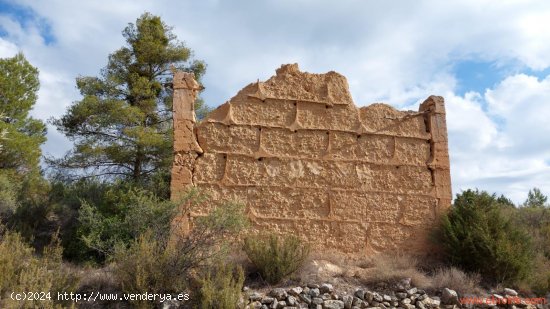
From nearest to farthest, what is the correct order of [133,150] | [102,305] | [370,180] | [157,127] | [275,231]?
[102,305] < [275,231] < [370,180] < [133,150] < [157,127]

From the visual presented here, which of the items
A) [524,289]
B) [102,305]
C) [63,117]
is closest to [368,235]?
[524,289]

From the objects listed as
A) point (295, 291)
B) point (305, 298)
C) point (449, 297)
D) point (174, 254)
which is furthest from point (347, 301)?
point (174, 254)

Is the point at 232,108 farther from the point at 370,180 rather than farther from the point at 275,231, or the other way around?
the point at 370,180

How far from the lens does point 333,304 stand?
7137 mm

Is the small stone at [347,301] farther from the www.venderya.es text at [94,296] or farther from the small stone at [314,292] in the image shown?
the www.venderya.es text at [94,296]

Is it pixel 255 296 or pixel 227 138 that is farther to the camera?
pixel 227 138

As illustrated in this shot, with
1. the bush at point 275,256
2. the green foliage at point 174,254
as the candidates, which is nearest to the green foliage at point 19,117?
the green foliage at point 174,254

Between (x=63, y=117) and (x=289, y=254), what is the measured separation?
346 inches

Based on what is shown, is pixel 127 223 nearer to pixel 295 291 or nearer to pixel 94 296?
pixel 94 296

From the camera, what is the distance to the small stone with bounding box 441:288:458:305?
25.1 feet

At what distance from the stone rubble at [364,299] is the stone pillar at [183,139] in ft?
7.55

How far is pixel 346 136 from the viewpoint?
31.6 feet

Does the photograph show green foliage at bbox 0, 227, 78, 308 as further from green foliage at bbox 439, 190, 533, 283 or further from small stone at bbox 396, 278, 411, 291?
green foliage at bbox 439, 190, 533, 283

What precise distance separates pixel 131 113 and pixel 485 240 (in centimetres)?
927
